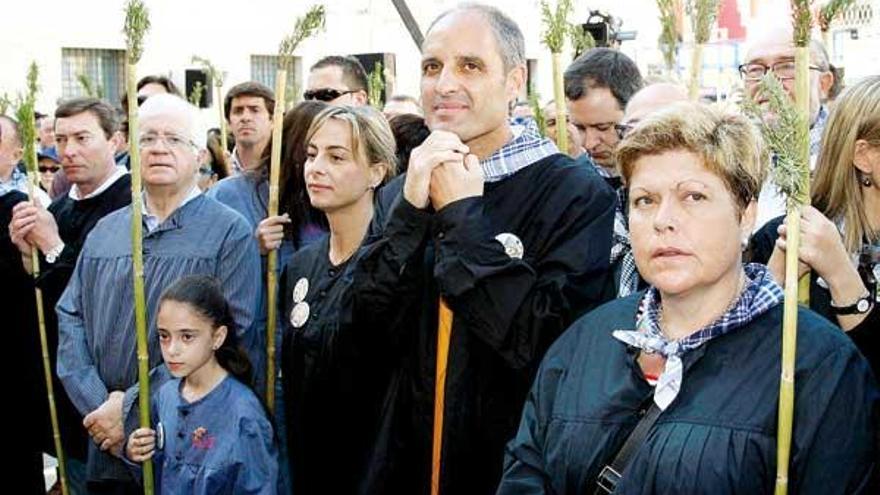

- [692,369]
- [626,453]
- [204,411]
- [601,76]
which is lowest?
[204,411]

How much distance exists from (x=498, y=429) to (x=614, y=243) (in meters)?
0.83

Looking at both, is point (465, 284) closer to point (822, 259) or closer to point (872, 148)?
point (822, 259)

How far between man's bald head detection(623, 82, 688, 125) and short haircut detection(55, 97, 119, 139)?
2191 mm

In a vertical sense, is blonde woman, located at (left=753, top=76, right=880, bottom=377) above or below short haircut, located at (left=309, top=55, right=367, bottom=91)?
below

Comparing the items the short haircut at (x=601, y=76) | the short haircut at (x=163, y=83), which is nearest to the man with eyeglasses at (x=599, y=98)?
the short haircut at (x=601, y=76)

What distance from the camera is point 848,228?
2.92 metres

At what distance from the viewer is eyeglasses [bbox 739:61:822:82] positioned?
3994 millimetres

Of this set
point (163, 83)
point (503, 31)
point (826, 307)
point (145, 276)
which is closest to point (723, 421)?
point (826, 307)

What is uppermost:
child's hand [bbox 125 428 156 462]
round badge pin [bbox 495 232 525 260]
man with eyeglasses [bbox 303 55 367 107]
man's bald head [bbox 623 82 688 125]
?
man with eyeglasses [bbox 303 55 367 107]

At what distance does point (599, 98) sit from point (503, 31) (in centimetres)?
149

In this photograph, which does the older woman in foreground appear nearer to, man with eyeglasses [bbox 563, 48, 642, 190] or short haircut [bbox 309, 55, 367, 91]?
man with eyeglasses [bbox 563, 48, 642, 190]

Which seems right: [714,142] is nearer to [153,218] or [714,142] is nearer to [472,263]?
[472,263]

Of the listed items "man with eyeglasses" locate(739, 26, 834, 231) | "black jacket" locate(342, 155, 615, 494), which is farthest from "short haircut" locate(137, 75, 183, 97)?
"black jacket" locate(342, 155, 615, 494)

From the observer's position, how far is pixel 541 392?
2.56 m
